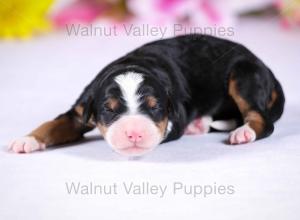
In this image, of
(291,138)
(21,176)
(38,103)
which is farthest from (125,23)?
(21,176)

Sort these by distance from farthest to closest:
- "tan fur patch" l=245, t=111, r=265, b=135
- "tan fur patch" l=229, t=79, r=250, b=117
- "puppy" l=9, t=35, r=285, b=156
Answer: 1. "tan fur patch" l=229, t=79, r=250, b=117
2. "tan fur patch" l=245, t=111, r=265, b=135
3. "puppy" l=9, t=35, r=285, b=156

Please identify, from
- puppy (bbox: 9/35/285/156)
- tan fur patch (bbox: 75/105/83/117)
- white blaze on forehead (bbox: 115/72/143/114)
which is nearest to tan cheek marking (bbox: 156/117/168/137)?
puppy (bbox: 9/35/285/156)

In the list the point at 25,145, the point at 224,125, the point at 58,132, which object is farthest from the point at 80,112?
the point at 224,125

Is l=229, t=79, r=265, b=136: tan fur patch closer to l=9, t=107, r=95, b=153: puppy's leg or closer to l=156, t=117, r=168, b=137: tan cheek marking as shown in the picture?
l=156, t=117, r=168, b=137: tan cheek marking

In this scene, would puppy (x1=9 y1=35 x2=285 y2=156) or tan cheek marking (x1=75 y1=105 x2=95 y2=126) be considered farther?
tan cheek marking (x1=75 y1=105 x2=95 y2=126)

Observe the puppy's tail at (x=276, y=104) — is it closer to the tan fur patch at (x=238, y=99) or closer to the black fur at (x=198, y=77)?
the black fur at (x=198, y=77)

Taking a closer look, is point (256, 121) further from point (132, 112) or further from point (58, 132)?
point (58, 132)

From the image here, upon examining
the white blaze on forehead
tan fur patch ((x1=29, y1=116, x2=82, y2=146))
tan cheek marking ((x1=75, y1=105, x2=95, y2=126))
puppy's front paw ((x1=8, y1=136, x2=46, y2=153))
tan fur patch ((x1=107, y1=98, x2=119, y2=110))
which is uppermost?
the white blaze on forehead
